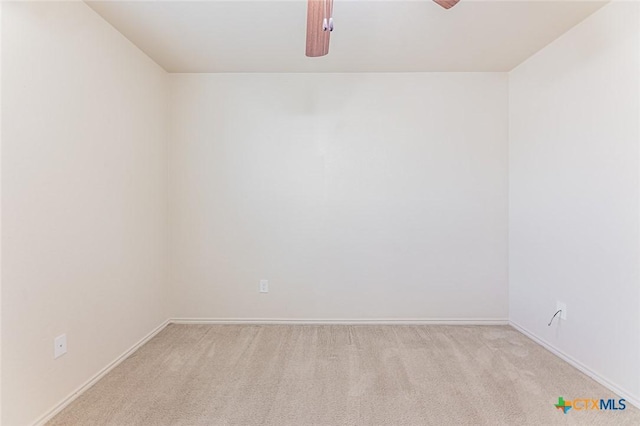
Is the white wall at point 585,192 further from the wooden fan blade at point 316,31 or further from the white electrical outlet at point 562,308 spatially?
the wooden fan blade at point 316,31

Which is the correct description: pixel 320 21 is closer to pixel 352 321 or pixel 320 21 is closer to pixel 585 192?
pixel 585 192

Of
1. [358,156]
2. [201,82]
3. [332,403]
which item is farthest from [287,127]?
[332,403]

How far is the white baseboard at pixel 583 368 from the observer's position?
187 centimetres

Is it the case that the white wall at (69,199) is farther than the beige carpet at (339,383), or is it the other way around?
the beige carpet at (339,383)

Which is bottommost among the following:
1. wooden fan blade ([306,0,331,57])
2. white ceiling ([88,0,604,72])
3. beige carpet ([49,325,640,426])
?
beige carpet ([49,325,640,426])

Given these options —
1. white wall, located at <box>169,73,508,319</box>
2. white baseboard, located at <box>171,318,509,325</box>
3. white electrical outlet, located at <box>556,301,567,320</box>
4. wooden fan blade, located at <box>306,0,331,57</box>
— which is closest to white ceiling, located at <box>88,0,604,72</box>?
white wall, located at <box>169,73,508,319</box>

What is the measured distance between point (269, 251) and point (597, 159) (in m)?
2.60

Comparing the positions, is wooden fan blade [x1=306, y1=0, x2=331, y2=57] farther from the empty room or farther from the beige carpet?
the beige carpet

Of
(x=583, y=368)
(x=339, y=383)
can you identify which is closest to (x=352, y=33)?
(x=339, y=383)

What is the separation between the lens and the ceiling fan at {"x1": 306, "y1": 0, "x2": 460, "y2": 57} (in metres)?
1.47

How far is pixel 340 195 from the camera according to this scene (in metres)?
3.11

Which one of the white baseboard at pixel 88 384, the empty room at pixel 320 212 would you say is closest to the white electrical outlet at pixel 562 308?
the empty room at pixel 320 212

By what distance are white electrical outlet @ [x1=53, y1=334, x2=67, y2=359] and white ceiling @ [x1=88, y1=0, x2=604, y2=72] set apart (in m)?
2.01

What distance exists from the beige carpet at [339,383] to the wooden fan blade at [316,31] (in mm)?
1961
